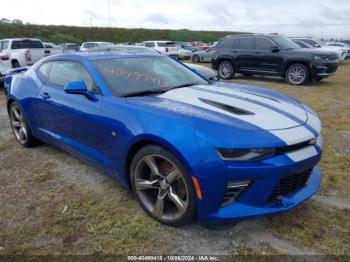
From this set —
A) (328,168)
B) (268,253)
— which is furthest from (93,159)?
(328,168)

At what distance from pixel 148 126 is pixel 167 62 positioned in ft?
5.49

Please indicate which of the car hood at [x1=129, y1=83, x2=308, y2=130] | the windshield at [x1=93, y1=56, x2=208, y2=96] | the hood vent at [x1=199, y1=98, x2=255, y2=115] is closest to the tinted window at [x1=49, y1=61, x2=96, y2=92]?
the windshield at [x1=93, y1=56, x2=208, y2=96]

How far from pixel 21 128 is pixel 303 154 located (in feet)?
13.2

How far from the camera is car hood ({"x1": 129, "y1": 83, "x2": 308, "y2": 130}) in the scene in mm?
2582

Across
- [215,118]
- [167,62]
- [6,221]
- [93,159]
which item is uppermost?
[167,62]

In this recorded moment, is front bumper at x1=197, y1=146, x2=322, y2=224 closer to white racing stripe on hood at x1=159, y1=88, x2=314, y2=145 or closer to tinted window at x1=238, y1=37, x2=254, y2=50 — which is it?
white racing stripe on hood at x1=159, y1=88, x2=314, y2=145

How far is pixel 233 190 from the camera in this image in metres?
2.39

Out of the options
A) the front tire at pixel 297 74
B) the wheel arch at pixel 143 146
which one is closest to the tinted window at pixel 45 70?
the wheel arch at pixel 143 146

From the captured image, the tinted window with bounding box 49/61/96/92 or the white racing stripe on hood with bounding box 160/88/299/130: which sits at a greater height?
the tinted window with bounding box 49/61/96/92

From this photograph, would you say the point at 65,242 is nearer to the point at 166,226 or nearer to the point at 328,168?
the point at 166,226

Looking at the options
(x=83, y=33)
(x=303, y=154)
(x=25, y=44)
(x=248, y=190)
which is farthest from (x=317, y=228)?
(x=83, y=33)

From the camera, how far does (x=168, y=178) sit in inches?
105

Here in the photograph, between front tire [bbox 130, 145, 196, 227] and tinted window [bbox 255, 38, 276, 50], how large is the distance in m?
9.82

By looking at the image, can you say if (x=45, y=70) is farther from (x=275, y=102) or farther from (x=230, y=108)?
(x=275, y=102)
